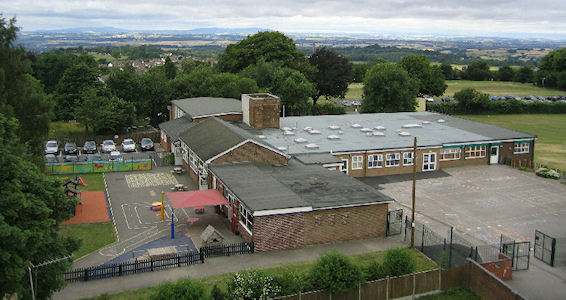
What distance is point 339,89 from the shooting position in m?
97.6

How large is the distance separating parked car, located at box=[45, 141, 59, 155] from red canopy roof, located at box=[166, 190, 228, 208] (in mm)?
26651

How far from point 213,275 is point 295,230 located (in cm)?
602

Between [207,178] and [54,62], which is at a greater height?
[54,62]

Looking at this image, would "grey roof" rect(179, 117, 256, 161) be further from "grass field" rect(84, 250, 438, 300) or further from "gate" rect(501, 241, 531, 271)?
"gate" rect(501, 241, 531, 271)

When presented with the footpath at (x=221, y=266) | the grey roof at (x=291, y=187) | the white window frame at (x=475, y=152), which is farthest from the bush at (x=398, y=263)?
the white window frame at (x=475, y=152)

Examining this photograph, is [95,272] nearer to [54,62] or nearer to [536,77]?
[54,62]

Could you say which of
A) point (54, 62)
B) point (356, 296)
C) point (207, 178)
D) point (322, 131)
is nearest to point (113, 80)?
point (54, 62)

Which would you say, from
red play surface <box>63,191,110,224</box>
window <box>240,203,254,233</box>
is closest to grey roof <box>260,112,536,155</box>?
window <box>240,203,254,233</box>

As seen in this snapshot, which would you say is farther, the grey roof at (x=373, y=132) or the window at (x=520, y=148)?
the window at (x=520, y=148)

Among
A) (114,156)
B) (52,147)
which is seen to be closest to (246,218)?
(114,156)

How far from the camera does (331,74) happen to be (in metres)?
95.3

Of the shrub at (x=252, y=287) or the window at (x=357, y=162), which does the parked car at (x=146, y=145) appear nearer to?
the window at (x=357, y=162)

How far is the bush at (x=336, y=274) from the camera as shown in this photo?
23.0 meters

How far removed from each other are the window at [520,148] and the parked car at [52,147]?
48116 millimetres
